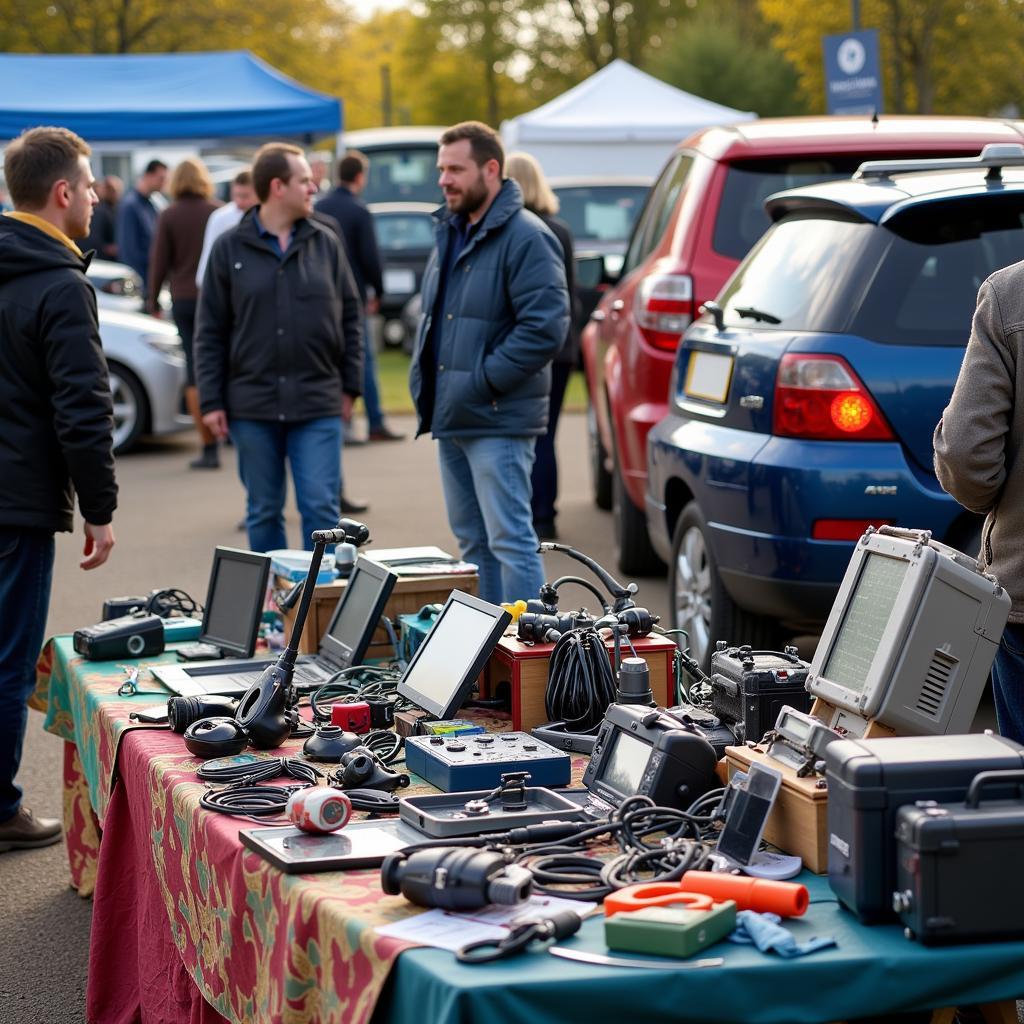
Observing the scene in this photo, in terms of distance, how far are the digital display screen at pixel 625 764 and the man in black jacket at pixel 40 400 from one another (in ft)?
7.63

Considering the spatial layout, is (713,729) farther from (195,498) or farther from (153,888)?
(195,498)

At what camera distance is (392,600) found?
14.6 feet

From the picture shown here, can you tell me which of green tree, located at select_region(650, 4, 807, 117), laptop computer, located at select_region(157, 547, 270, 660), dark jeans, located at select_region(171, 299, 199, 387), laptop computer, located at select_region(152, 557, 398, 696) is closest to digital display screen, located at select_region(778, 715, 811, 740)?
laptop computer, located at select_region(152, 557, 398, 696)

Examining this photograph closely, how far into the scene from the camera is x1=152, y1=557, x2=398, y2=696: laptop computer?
4.18m

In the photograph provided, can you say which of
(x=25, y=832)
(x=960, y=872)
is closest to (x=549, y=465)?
(x=25, y=832)

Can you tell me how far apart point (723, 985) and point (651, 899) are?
0.69ft

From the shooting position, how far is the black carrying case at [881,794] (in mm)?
→ 2443

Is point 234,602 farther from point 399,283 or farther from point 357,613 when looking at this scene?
point 399,283

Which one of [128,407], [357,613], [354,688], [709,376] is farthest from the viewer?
[128,407]

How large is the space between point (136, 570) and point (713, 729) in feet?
21.1

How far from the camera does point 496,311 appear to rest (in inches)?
241

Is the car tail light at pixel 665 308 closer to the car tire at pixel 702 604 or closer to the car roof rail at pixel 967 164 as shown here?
the car tire at pixel 702 604

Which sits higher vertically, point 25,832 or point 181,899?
point 181,899

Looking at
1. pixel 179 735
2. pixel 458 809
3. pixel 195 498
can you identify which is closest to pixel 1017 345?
pixel 458 809
